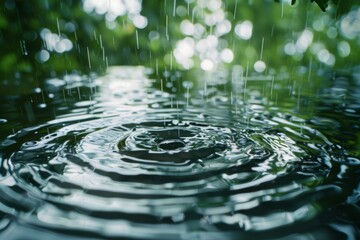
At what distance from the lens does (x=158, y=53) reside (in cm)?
964

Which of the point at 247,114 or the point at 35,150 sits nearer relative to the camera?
the point at 35,150

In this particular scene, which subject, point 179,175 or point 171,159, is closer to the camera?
point 179,175

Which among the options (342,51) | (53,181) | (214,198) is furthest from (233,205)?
(342,51)

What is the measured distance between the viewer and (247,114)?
2.59 meters

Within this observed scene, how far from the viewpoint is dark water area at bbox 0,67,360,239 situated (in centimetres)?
94

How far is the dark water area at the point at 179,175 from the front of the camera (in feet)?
3.09

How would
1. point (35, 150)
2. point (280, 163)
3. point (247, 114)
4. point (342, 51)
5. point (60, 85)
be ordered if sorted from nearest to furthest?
point (280, 163) < point (35, 150) < point (247, 114) < point (60, 85) < point (342, 51)

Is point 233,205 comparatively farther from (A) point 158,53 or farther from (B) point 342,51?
(B) point 342,51

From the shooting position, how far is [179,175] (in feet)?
4.31

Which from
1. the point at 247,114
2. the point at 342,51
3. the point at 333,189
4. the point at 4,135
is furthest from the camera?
the point at 342,51

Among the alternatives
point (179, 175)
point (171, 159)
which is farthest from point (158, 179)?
point (171, 159)

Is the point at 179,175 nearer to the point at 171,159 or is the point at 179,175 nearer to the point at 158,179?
the point at 158,179

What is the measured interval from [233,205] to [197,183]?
8.6 inches

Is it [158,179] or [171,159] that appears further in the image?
[171,159]
